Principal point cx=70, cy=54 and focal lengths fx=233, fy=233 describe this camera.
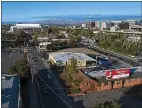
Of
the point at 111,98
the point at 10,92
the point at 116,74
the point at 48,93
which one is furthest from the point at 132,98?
the point at 10,92

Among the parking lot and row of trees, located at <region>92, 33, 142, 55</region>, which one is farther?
row of trees, located at <region>92, 33, 142, 55</region>

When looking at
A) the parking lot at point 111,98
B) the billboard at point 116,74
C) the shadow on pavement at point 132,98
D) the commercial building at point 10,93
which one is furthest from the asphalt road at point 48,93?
the billboard at point 116,74

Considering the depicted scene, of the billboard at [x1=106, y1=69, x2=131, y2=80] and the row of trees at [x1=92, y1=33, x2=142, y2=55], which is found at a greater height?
the row of trees at [x1=92, y1=33, x2=142, y2=55]

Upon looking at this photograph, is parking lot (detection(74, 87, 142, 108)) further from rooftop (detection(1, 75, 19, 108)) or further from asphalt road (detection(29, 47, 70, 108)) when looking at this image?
rooftop (detection(1, 75, 19, 108))

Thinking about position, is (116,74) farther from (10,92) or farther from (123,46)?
(123,46)

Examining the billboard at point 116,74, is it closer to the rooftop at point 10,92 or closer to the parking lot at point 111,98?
the parking lot at point 111,98

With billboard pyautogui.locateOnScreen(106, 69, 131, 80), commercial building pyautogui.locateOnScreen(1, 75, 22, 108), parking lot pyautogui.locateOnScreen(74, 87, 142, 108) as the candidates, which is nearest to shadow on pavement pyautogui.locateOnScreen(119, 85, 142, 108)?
parking lot pyautogui.locateOnScreen(74, 87, 142, 108)

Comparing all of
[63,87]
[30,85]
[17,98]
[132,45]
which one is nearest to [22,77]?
[30,85]
